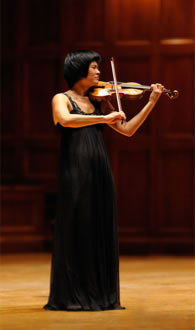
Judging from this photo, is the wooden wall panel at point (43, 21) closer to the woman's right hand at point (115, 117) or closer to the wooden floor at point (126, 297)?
the wooden floor at point (126, 297)

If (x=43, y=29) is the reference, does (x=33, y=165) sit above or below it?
below

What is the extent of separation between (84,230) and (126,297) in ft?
2.39

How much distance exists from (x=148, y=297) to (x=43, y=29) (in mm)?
3303

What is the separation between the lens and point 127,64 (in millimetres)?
6164

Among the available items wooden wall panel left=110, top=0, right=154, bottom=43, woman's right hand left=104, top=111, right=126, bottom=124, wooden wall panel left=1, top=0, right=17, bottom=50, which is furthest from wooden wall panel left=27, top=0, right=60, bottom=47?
woman's right hand left=104, top=111, right=126, bottom=124

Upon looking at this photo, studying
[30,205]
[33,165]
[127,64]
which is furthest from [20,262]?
[127,64]

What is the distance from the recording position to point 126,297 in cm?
390

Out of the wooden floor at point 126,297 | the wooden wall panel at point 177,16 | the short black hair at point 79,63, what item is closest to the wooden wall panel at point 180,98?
the wooden wall panel at point 177,16

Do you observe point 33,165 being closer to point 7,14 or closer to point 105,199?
point 7,14

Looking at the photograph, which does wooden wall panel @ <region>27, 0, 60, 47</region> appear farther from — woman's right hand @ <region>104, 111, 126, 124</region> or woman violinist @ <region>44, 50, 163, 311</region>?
woman's right hand @ <region>104, 111, 126, 124</region>

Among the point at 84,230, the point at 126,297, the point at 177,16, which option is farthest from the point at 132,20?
the point at 84,230

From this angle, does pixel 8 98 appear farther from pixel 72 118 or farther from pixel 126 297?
pixel 72 118

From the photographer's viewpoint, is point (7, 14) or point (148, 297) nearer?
point (148, 297)

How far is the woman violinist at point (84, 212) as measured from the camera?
3.38 m
